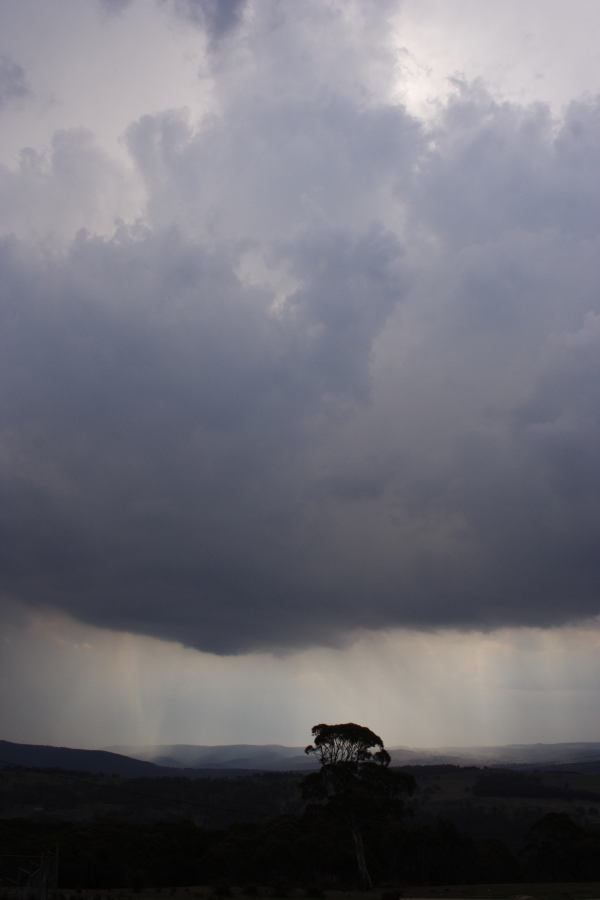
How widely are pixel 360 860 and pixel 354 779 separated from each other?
5.18 metres

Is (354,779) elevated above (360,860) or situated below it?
above

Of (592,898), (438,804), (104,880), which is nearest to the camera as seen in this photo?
(592,898)

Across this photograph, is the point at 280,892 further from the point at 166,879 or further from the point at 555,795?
the point at 555,795

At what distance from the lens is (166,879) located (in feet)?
207

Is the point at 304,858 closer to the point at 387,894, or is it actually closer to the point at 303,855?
the point at 303,855

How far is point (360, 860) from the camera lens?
162 feet

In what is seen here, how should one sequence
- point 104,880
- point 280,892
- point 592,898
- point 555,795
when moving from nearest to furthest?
1. point 592,898
2. point 280,892
3. point 104,880
4. point 555,795

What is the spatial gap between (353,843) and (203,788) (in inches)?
4750

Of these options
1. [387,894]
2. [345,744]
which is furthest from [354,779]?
[387,894]

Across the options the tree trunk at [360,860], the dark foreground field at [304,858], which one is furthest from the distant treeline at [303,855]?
the tree trunk at [360,860]

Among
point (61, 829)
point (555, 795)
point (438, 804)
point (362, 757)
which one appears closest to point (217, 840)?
point (61, 829)

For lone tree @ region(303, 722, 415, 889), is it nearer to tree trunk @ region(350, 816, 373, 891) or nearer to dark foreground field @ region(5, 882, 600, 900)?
tree trunk @ region(350, 816, 373, 891)

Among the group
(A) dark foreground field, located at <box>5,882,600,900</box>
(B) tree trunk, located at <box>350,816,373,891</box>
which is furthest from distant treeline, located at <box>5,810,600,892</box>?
(A) dark foreground field, located at <box>5,882,600,900</box>

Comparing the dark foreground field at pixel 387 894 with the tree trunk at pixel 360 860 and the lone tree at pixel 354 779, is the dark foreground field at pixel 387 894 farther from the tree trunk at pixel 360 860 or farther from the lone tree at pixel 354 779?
the lone tree at pixel 354 779
